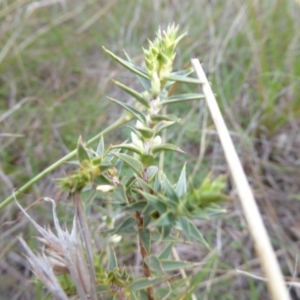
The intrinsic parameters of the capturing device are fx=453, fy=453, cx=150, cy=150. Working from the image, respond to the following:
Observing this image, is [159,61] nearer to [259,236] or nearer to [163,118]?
[163,118]

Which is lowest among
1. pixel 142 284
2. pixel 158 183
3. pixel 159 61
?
pixel 142 284

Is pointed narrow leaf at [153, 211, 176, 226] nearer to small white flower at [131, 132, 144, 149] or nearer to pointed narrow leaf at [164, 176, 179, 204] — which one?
pointed narrow leaf at [164, 176, 179, 204]

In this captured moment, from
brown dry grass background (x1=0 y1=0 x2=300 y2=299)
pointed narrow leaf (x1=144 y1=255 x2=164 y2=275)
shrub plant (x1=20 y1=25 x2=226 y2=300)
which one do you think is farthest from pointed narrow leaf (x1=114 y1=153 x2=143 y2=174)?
brown dry grass background (x1=0 y1=0 x2=300 y2=299)

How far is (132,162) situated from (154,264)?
0.13 meters

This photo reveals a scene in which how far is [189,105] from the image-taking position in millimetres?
1473

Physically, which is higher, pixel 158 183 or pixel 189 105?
pixel 189 105

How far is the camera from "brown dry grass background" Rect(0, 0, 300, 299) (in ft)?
3.99

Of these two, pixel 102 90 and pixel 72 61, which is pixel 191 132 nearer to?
pixel 102 90

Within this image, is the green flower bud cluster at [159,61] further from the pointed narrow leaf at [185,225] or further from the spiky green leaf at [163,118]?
the pointed narrow leaf at [185,225]

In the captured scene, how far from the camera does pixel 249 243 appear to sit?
1264mm

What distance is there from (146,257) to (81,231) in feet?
0.31

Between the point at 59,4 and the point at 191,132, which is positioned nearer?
the point at 191,132

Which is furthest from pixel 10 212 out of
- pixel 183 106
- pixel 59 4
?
pixel 59 4

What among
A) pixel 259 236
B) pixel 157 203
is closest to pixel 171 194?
pixel 157 203
